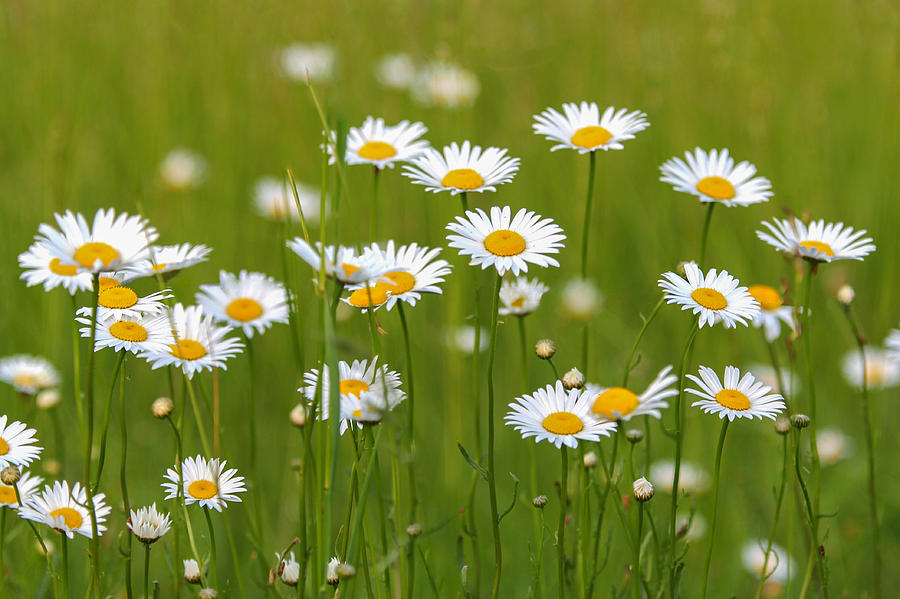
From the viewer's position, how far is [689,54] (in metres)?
3.96

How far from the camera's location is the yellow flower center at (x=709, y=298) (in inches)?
53.0

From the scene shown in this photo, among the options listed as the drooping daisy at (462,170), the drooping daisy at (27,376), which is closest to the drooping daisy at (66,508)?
the drooping daisy at (27,376)

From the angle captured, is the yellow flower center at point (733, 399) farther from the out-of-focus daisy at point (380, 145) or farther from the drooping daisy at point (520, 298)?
the out-of-focus daisy at point (380, 145)

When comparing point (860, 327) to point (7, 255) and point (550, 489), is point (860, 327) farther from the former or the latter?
point (7, 255)

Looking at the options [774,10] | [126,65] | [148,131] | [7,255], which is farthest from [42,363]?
[774,10]

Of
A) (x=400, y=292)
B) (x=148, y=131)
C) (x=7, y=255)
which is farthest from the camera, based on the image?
(x=148, y=131)

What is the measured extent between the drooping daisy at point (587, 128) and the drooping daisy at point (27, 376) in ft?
3.99

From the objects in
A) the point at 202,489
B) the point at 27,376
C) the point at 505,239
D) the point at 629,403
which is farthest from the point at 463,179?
the point at 27,376

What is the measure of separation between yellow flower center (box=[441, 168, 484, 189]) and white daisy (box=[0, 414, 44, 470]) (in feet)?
2.54

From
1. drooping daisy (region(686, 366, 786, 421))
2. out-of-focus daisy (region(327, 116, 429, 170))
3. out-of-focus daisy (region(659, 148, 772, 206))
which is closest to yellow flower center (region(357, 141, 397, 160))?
out-of-focus daisy (region(327, 116, 429, 170))

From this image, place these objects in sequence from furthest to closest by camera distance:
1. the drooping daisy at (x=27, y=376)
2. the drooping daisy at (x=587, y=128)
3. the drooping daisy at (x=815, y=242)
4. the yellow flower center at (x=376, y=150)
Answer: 1. the drooping daisy at (x=27, y=376)
2. the yellow flower center at (x=376, y=150)
3. the drooping daisy at (x=587, y=128)
4. the drooping daisy at (x=815, y=242)

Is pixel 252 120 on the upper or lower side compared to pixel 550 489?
upper

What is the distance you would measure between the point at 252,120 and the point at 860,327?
8.78ft

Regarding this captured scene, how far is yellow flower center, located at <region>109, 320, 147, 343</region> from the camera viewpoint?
132cm
